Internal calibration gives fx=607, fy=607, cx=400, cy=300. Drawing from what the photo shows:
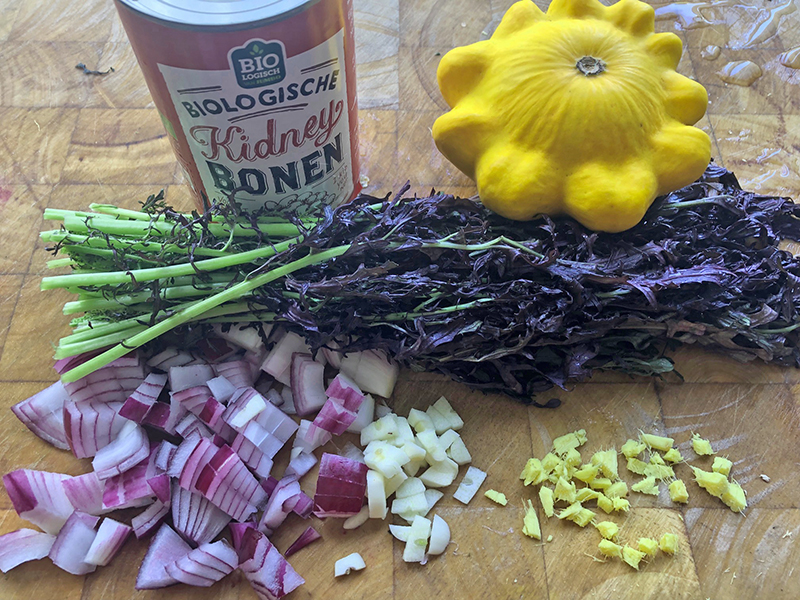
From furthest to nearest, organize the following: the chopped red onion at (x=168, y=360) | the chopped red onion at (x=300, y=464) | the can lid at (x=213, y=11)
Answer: the chopped red onion at (x=168, y=360) < the chopped red onion at (x=300, y=464) < the can lid at (x=213, y=11)

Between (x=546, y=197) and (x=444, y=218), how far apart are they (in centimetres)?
29

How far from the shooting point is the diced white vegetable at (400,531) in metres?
1.55

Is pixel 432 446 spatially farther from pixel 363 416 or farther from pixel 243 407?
pixel 243 407

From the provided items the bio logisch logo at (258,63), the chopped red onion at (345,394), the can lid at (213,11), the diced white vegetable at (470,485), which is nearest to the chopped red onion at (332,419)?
the chopped red onion at (345,394)

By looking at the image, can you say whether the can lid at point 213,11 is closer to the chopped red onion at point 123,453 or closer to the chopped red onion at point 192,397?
the chopped red onion at point 192,397

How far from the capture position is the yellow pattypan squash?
1.62m

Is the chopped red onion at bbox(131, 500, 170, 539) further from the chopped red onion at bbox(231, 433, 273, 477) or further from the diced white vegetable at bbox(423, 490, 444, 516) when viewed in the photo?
the diced white vegetable at bbox(423, 490, 444, 516)

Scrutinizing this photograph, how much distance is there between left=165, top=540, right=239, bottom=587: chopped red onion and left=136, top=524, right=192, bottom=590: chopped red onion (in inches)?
0.9

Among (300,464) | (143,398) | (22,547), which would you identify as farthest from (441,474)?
(22,547)

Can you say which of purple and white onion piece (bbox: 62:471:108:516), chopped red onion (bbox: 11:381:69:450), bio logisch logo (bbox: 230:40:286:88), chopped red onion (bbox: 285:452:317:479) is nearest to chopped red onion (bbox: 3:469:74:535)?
purple and white onion piece (bbox: 62:471:108:516)

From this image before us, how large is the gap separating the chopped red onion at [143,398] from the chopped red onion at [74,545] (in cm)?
27

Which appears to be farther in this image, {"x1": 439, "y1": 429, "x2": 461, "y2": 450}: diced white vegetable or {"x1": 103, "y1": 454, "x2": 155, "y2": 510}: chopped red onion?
{"x1": 439, "y1": 429, "x2": 461, "y2": 450}: diced white vegetable

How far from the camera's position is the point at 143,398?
1.66m

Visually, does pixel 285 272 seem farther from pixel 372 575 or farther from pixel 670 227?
pixel 670 227
